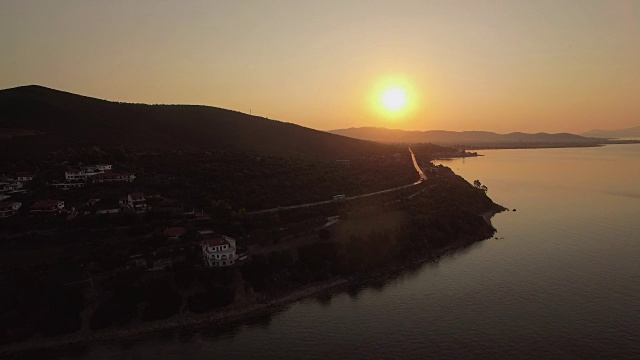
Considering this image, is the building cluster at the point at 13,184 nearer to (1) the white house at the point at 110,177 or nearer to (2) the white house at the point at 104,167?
(2) the white house at the point at 104,167

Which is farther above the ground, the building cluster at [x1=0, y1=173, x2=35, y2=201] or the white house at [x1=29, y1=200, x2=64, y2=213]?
the building cluster at [x1=0, y1=173, x2=35, y2=201]

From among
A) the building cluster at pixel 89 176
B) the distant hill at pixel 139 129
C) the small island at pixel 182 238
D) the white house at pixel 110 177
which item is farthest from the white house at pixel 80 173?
the distant hill at pixel 139 129

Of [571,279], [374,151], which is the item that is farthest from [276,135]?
[571,279]

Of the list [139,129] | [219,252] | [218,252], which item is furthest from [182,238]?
[139,129]

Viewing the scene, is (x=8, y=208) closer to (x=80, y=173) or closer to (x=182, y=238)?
(x=80, y=173)

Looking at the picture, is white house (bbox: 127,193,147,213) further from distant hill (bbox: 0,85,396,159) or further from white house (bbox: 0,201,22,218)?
distant hill (bbox: 0,85,396,159)

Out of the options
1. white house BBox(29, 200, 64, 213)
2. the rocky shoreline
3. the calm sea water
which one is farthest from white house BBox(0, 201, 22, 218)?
the calm sea water
